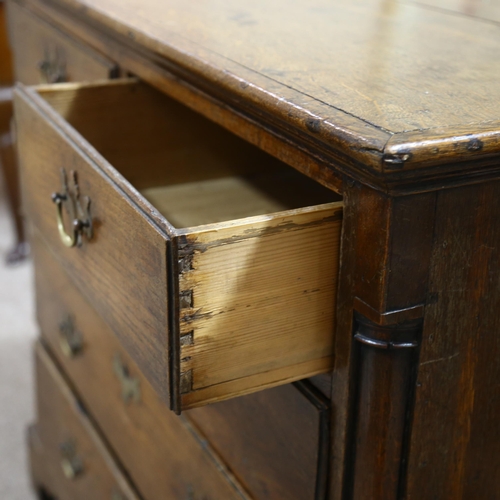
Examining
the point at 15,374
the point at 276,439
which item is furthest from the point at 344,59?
the point at 15,374

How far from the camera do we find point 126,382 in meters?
0.85

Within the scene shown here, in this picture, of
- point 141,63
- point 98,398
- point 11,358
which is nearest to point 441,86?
point 141,63

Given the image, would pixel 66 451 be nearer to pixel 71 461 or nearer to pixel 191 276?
pixel 71 461

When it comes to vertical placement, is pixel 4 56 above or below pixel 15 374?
above

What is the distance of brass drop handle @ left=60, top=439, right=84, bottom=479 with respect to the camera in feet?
3.56

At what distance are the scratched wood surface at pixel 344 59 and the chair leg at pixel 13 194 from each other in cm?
122

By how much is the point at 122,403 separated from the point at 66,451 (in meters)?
0.28

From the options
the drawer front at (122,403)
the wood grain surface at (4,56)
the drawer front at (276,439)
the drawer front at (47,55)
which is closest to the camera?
the drawer front at (276,439)


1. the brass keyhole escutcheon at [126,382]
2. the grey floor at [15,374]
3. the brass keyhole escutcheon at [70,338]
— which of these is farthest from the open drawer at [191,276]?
the grey floor at [15,374]

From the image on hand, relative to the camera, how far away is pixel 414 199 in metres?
0.43

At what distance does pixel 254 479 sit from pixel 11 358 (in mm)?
1152

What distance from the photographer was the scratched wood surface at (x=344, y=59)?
0.43m

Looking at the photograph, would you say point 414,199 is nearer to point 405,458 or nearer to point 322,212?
point 322,212

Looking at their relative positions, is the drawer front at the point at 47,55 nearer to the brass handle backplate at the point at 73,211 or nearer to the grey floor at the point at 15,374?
the brass handle backplate at the point at 73,211
